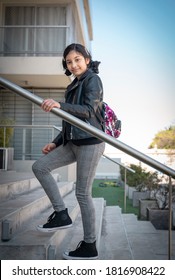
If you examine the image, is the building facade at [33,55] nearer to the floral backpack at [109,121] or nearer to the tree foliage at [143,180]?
the tree foliage at [143,180]

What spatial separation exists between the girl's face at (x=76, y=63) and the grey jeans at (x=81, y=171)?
0.38 meters

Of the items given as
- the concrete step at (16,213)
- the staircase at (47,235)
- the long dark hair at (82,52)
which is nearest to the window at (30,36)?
the staircase at (47,235)

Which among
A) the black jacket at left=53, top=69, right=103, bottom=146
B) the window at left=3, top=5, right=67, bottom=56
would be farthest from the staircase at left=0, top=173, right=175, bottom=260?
the window at left=3, top=5, right=67, bottom=56

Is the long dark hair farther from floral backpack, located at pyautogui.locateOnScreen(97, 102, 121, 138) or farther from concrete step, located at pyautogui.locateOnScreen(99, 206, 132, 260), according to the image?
concrete step, located at pyautogui.locateOnScreen(99, 206, 132, 260)

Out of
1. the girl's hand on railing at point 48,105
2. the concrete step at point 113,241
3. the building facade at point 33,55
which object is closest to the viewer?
the girl's hand on railing at point 48,105

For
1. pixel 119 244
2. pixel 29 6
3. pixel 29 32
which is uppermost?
pixel 29 6

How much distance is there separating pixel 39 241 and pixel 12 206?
2.02 ft

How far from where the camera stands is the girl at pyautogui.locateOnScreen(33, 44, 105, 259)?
1.65m

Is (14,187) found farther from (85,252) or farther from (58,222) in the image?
(85,252)

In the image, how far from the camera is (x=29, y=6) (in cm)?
752

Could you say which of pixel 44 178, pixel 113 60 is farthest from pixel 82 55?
pixel 113 60

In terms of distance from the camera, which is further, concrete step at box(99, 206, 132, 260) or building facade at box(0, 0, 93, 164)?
building facade at box(0, 0, 93, 164)

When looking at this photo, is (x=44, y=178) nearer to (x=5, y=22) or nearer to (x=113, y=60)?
(x=113, y=60)

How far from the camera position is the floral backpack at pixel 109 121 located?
177 cm
